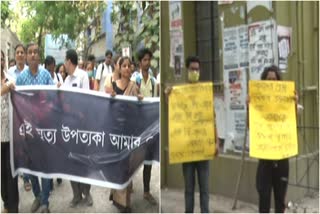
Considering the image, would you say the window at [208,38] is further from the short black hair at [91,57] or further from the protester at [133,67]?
the short black hair at [91,57]

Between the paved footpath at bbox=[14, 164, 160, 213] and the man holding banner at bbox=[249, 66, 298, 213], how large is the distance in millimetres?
769

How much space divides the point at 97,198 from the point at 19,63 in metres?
1.12

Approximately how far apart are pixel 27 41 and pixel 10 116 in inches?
21.4

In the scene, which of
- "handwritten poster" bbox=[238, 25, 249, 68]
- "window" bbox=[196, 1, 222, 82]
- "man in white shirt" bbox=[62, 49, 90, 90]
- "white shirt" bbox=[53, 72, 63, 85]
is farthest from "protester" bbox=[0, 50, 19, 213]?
"handwritten poster" bbox=[238, 25, 249, 68]

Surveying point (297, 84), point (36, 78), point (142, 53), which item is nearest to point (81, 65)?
point (36, 78)

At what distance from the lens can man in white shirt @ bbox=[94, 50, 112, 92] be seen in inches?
131

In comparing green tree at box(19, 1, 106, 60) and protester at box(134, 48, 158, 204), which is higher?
green tree at box(19, 1, 106, 60)

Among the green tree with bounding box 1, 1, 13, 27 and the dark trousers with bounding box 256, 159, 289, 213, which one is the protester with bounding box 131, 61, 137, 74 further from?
the dark trousers with bounding box 256, 159, 289, 213

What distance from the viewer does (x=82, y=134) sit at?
11.1 ft

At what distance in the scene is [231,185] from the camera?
157 inches

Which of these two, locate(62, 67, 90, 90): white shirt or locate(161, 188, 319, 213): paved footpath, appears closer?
locate(62, 67, 90, 90): white shirt

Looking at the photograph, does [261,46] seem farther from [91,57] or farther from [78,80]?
[78,80]

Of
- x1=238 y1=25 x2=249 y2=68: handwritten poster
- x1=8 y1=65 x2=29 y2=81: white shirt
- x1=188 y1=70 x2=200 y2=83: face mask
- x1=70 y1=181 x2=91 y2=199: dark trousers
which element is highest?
x1=238 y1=25 x2=249 y2=68: handwritten poster

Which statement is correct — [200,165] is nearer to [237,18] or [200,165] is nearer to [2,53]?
[237,18]
